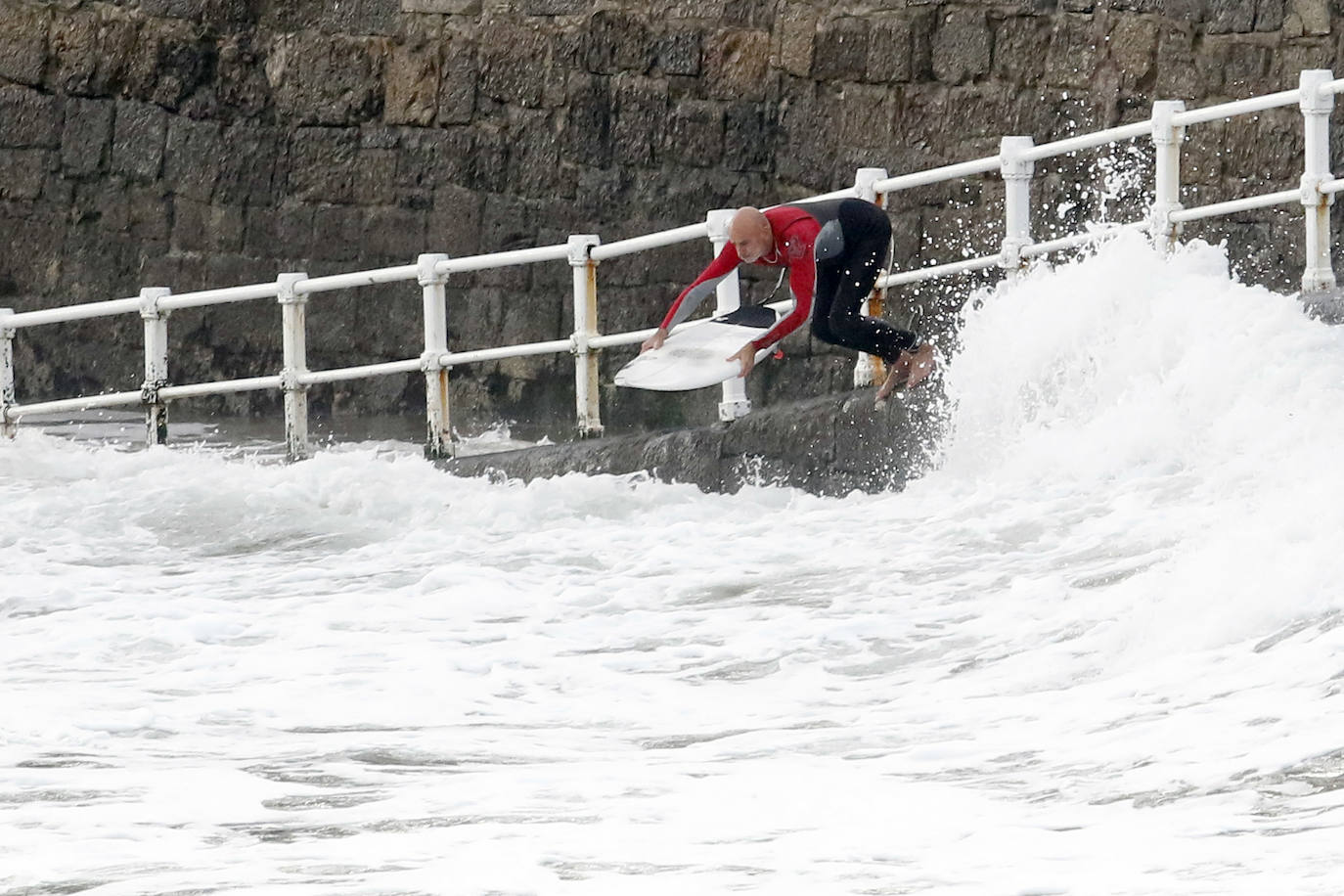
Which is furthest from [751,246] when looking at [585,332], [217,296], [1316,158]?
[217,296]

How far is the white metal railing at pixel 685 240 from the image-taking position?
8602 millimetres

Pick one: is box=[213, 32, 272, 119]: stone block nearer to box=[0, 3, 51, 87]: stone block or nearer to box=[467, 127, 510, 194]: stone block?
box=[0, 3, 51, 87]: stone block

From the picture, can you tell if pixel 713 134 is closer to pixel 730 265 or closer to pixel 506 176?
pixel 506 176

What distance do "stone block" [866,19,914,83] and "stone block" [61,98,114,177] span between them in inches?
226

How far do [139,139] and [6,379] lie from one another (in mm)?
4563

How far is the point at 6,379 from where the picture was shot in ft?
37.7

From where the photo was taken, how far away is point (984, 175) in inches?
501

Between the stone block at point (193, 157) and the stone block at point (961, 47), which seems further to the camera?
the stone block at point (193, 157)

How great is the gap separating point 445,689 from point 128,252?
980cm

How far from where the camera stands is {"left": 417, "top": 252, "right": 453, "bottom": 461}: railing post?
33.6 feet

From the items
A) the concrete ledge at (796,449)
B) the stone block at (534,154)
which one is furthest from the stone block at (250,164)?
the concrete ledge at (796,449)

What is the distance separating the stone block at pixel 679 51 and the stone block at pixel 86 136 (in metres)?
4.28

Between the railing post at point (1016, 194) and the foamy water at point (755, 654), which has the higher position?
the railing post at point (1016, 194)

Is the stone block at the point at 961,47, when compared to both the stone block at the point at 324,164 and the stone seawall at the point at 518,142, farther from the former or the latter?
the stone block at the point at 324,164
